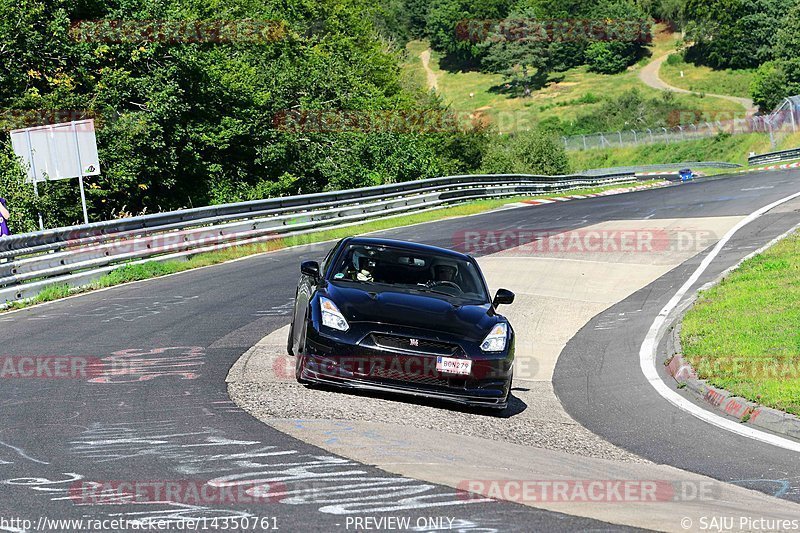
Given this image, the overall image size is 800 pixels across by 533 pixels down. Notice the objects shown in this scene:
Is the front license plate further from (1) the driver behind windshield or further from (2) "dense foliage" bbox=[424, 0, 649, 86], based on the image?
(2) "dense foliage" bbox=[424, 0, 649, 86]

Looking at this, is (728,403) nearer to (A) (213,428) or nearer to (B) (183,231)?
(A) (213,428)

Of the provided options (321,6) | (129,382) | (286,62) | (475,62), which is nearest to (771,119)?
(321,6)

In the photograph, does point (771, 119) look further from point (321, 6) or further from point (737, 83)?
point (737, 83)

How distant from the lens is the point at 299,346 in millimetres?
9711

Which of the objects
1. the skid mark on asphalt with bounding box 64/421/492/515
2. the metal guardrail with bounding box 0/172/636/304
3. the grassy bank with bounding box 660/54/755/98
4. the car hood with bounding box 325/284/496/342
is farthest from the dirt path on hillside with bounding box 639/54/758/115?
the skid mark on asphalt with bounding box 64/421/492/515

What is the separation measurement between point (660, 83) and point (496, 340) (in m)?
124

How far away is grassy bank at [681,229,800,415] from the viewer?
396 inches

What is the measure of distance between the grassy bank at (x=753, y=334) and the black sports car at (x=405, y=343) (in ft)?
8.28

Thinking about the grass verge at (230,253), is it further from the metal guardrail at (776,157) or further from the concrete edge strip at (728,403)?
the metal guardrail at (776,157)

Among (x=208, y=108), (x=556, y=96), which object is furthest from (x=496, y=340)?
(x=556, y=96)

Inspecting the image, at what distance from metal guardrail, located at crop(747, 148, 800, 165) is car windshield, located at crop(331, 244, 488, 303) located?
54.9 metres

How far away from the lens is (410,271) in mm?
10656

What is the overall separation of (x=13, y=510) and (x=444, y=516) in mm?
2335

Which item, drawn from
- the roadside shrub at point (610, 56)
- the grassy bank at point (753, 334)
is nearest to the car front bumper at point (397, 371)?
the grassy bank at point (753, 334)
